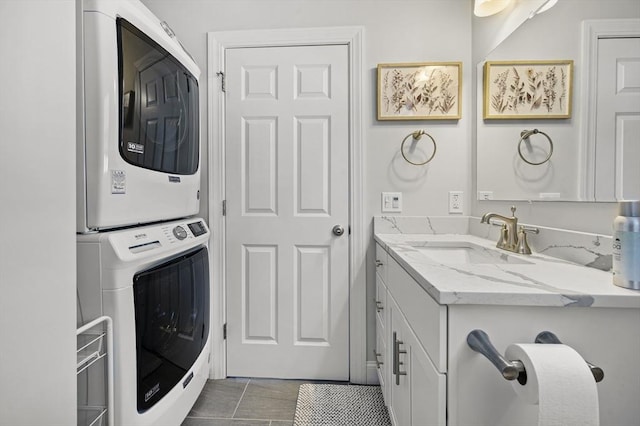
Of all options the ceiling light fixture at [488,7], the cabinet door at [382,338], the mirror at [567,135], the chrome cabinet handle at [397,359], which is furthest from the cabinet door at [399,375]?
the ceiling light fixture at [488,7]

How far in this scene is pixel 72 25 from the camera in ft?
2.14

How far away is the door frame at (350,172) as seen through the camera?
189cm

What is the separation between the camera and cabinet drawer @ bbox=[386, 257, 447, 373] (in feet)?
2.45

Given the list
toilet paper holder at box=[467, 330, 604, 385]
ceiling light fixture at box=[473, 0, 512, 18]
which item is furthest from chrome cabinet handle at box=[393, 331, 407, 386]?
ceiling light fixture at box=[473, 0, 512, 18]

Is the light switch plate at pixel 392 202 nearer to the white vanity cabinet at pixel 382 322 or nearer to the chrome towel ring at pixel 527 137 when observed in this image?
the white vanity cabinet at pixel 382 322

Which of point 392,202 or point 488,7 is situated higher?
point 488,7

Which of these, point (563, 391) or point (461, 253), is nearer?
point (563, 391)

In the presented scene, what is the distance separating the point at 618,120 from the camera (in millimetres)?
960

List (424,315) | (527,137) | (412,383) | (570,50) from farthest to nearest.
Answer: (527,137) → (570,50) → (412,383) → (424,315)

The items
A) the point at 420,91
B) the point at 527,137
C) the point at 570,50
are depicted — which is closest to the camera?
the point at 570,50

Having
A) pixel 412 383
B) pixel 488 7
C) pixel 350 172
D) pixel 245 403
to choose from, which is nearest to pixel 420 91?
pixel 488 7

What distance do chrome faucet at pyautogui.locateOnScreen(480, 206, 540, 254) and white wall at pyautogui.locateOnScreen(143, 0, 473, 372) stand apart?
51cm

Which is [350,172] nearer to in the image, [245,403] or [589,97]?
[589,97]

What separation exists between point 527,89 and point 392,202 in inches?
33.3
